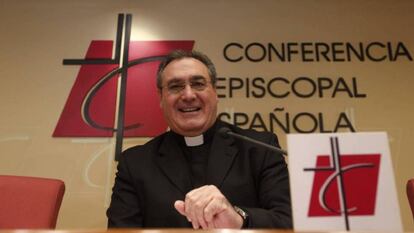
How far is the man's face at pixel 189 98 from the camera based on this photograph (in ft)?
6.17

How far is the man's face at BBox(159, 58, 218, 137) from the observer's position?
74.0 inches

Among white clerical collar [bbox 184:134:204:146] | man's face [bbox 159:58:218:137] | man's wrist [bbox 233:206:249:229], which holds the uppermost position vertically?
man's face [bbox 159:58:218:137]

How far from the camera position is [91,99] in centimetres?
258

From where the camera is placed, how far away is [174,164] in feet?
5.86

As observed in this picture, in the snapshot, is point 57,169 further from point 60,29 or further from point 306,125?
point 306,125

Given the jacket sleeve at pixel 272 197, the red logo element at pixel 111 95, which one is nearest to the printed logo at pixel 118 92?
the red logo element at pixel 111 95

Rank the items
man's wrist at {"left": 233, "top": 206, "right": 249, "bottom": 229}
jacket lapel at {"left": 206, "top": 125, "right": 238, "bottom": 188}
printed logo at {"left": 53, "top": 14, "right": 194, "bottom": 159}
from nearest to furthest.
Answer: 1. man's wrist at {"left": 233, "top": 206, "right": 249, "bottom": 229}
2. jacket lapel at {"left": 206, "top": 125, "right": 238, "bottom": 188}
3. printed logo at {"left": 53, "top": 14, "right": 194, "bottom": 159}

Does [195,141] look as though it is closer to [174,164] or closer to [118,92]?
[174,164]

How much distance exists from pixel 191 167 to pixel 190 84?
1.29 ft

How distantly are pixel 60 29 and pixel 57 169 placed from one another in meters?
0.99

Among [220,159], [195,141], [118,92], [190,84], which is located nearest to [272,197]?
[220,159]

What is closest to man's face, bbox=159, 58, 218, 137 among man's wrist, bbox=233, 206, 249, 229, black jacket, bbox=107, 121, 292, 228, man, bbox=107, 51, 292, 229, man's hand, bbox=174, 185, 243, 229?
man, bbox=107, 51, 292, 229

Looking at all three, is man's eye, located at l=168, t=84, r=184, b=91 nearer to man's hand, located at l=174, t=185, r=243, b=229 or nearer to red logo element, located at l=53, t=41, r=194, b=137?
red logo element, located at l=53, t=41, r=194, b=137

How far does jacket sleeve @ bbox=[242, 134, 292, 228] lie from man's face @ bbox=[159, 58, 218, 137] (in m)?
0.34
